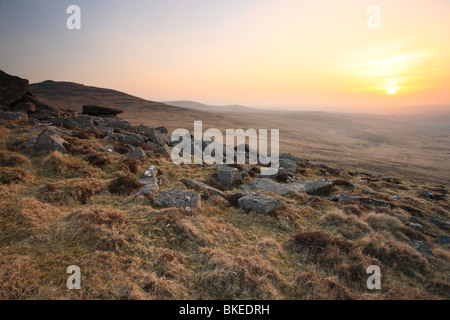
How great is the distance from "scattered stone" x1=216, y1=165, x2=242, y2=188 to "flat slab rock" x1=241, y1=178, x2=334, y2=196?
2.53 ft

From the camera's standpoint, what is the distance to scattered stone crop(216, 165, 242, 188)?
48.9 ft

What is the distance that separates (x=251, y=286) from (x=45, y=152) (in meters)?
13.3

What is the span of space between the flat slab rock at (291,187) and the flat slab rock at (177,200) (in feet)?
18.0

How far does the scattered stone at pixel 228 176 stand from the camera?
48.9 feet

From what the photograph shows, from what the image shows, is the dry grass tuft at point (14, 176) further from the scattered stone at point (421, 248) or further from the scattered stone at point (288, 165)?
the scattered stone at point (288, 165)

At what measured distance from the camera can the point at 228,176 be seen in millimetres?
15047

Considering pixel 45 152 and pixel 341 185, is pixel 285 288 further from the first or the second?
pixel 341 185

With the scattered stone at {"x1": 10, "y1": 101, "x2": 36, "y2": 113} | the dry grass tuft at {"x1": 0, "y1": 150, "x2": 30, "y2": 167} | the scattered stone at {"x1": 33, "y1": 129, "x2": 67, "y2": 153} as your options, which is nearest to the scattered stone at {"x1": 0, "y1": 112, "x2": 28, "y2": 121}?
the scattered stone at {"x1": 10, "y1": 101, "x2": 36, "y2": 113}

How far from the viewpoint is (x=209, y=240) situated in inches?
293

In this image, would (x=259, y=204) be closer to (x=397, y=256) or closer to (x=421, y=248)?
(x=397, y=256)
